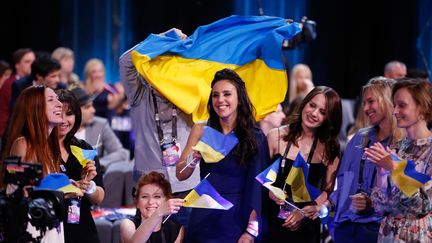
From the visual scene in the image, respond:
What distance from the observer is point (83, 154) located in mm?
5211

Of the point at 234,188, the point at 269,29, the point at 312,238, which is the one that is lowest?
the point at 312,238

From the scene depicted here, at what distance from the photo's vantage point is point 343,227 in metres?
5.44

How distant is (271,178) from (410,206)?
31.6 inches

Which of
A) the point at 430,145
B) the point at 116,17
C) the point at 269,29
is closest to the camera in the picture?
the point at 430,145

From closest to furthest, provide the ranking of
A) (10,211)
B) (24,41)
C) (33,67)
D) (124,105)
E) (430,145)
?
(10,211) → (430,145) → (33,67) → (124,105) → (24,41)

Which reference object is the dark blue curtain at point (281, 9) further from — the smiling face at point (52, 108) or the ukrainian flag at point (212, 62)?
the smiling face at point (52, 108)

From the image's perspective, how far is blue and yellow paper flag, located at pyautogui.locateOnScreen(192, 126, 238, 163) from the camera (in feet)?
16.2

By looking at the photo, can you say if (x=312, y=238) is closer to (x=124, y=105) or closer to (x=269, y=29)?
(x=269, y=29)

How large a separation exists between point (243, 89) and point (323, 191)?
908 mm

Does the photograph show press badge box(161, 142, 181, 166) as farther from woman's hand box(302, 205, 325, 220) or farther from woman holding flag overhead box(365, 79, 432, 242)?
woman holding flag overhead box(365, 79, 432, 242)

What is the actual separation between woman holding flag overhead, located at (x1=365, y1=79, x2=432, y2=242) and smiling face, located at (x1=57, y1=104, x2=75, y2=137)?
190 cm

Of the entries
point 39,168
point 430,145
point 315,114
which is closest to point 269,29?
point 315,114

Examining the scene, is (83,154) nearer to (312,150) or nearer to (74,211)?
(74,211)

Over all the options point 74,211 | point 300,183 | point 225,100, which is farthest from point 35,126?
point 300,183
